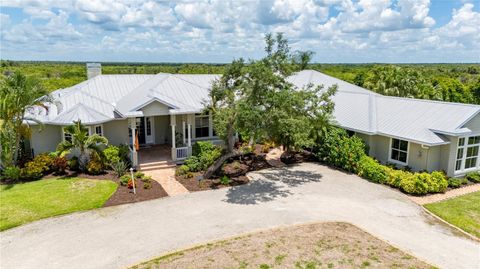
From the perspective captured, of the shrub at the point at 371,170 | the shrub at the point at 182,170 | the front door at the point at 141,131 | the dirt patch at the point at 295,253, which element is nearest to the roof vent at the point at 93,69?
the front door at the point at 141,131

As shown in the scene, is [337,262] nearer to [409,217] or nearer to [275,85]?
[409,217]

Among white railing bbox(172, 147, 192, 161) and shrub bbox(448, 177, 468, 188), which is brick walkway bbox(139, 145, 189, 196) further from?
shrub bbox(448, 177, 468, 188)

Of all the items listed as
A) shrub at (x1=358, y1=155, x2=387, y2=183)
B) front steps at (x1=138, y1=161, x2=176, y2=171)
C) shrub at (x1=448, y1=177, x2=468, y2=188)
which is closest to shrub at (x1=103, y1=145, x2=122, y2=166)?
front steps at (x1=138, y1=161, x2=176, y2=171)

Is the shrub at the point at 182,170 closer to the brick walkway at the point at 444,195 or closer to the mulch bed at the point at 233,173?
the mulch bed at the point at 233,173

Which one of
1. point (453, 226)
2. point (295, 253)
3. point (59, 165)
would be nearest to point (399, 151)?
point (453, 226)

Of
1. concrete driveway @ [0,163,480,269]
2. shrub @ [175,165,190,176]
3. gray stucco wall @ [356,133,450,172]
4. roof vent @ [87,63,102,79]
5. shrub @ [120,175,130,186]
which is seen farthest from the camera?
roof vent @ [87,63,102,79]

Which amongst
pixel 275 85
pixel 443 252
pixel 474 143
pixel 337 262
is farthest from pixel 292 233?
pixel 474 143

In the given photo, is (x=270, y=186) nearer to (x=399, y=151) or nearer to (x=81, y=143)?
(x=399, y=151)
